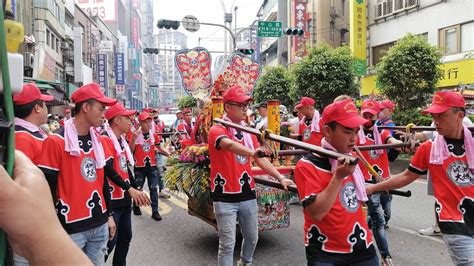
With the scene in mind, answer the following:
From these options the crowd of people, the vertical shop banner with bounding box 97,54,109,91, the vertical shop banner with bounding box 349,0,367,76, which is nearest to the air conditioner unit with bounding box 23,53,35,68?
the vertical shop banner with bounding box 349,0,367,76

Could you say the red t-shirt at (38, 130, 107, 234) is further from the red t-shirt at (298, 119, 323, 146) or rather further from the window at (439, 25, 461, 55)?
the window at (439, 25, 461, 55)

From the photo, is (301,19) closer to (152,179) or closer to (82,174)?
(152,179)

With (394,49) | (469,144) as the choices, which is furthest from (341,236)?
(394,49)

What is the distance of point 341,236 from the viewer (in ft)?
8.47

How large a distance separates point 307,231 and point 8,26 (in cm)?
223

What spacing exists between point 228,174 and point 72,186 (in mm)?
1452

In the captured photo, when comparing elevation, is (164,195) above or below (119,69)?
below

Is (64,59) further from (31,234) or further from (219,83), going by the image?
(31,234)

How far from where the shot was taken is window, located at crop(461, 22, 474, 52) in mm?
18312

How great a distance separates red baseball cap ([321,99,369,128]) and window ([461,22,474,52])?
18.8m

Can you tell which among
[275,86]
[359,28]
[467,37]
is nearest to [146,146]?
[275,86]

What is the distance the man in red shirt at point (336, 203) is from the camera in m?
2.53

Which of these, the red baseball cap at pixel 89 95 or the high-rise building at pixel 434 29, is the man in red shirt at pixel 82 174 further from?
the high-rise building at pixel 434 29

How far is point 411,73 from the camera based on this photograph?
1386 centimetres
